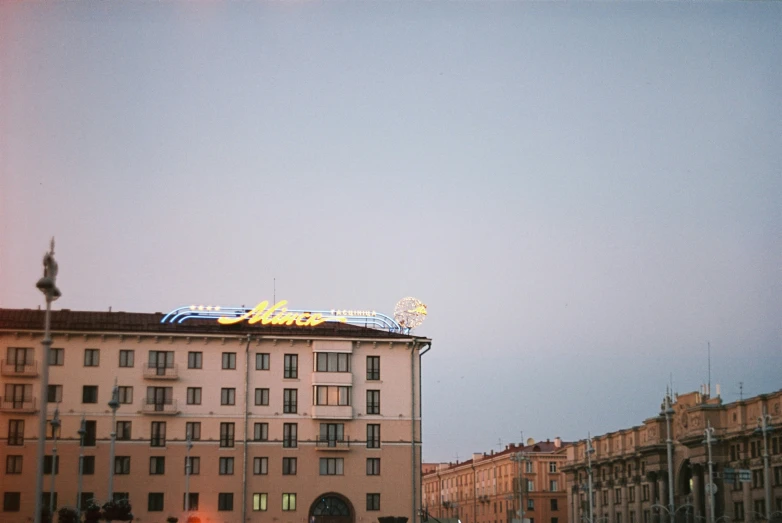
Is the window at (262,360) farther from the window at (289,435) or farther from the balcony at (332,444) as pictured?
the balcony at (332,444)

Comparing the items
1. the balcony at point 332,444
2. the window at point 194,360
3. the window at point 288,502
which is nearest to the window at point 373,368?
the balcony at point 332,444

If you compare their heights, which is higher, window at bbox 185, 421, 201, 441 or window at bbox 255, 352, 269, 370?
window at bbox 255, 352, 269, 370

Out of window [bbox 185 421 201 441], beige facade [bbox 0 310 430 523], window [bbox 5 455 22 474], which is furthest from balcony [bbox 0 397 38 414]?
window [bbox 185 421 201 441]

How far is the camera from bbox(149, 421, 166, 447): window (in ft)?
266

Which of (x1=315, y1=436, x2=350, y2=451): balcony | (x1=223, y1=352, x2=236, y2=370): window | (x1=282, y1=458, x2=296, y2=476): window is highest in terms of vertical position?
(x1=223, y1=352, x2=236, y2=370): window

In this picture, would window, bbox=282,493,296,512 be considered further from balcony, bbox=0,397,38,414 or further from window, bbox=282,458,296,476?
balcony, bbox=0,397,38,414

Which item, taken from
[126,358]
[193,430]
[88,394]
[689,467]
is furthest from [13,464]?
[689,467]

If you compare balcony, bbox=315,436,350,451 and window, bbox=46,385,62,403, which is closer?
window, bbox=46,385,62,403

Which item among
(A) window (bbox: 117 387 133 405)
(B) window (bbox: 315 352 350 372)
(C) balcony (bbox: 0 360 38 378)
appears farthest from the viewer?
(B) window (bbox: 315 352 350 372)

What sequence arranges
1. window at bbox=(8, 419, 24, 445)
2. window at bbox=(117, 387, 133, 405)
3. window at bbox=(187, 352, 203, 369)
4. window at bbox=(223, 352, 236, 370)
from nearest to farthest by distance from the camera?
window at bbox=(8, 419, 24, 445) < window at bbox=(117, 387, 133, 405) < window at bbox=(187, 352, 203, 369) < window at bbox=(223, 352, 236, 370)

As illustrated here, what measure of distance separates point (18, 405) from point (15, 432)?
190cm

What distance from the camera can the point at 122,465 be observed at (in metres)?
79.9

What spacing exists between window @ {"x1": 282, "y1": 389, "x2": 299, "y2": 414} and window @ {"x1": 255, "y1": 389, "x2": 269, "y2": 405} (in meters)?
1.26

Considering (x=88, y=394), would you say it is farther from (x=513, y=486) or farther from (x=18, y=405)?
(x=513, y=486)
